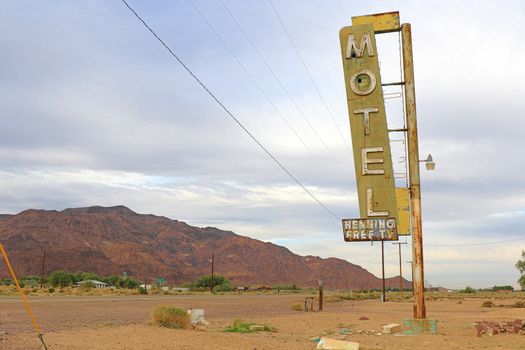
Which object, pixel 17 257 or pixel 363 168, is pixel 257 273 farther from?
pixel 363 168

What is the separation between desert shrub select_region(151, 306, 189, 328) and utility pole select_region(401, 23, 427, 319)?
24.8 ft

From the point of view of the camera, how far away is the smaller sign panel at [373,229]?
2075 cm

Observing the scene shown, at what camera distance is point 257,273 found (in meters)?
186

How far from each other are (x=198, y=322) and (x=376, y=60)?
1175 cm

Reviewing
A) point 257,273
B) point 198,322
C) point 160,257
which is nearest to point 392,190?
point 198,322

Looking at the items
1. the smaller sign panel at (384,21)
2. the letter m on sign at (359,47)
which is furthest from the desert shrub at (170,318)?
the smaller sign panel at (384,21)

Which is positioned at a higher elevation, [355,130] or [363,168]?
[355,130]

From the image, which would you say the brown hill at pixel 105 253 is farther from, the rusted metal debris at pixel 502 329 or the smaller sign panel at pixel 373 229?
the rusted metal debris at pixel 502 329

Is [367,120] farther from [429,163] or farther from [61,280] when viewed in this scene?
[61,280]

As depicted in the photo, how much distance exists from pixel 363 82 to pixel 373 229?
18.1ft

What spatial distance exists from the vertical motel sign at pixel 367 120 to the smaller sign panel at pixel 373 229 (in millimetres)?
535

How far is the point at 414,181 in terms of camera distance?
58.9ft

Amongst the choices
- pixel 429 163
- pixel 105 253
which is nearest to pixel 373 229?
pixel 429 163

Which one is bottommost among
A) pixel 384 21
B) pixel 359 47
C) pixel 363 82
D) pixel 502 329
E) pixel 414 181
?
pixel 502 329
